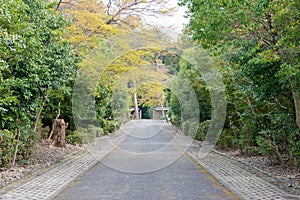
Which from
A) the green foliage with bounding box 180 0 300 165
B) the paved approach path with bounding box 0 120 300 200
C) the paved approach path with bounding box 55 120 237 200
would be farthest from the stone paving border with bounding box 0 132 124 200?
the green foliage with bounding box 180 0 300 165

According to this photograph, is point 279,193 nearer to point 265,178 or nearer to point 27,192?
point 265,178

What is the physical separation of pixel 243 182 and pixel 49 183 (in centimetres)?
426

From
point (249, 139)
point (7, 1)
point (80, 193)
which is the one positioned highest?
point (7, 1)

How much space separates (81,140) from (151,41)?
250 inches

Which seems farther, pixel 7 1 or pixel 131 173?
pixel 131 173

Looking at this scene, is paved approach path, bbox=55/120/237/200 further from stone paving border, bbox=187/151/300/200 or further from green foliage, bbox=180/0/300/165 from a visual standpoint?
green foliage, bbox=180/0/300/165

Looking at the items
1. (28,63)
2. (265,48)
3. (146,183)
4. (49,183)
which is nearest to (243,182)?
(146,183)

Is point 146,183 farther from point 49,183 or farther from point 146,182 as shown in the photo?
point 49,183

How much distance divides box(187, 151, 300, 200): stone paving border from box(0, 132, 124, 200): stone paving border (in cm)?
349

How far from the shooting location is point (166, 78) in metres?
23.6

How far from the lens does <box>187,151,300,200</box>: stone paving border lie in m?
6.72

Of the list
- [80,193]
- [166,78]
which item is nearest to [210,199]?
[80,193]

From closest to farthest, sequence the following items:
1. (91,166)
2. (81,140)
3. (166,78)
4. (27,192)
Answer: (27,192) < (91,166) < (81,140) < (166,78)

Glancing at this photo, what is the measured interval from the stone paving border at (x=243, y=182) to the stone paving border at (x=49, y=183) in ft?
11.5
